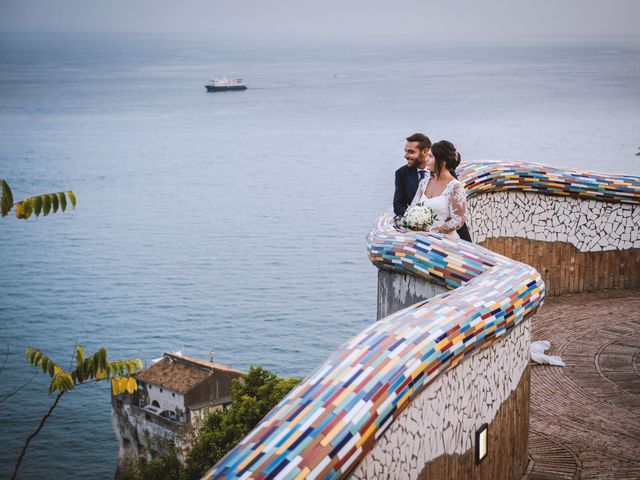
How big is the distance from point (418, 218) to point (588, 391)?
1.70m

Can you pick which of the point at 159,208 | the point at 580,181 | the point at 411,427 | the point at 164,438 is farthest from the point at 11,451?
the point at 411,427

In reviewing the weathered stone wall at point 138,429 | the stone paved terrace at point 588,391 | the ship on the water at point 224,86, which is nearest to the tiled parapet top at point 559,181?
the stone paved terrace at point 588,391

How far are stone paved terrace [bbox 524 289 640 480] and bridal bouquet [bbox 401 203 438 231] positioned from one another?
1377 millimetres

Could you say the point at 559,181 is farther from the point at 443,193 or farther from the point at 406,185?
the point at 443,193

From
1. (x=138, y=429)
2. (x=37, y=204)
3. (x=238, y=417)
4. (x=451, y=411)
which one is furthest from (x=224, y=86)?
(x=451, y=411)

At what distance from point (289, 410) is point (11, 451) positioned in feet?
163

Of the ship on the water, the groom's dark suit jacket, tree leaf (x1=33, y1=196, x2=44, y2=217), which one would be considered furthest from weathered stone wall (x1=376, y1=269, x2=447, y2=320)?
the ship on the water

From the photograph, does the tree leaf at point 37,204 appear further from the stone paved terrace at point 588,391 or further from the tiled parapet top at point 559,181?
the tiled parapet top at point 559,181

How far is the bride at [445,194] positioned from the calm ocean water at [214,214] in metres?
21.5

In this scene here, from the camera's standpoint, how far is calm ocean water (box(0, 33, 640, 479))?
2184 inches

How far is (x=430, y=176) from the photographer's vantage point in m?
6.29

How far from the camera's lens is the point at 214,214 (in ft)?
264

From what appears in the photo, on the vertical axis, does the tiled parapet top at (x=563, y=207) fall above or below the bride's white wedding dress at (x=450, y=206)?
below

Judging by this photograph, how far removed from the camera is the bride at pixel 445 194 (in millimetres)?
5914
